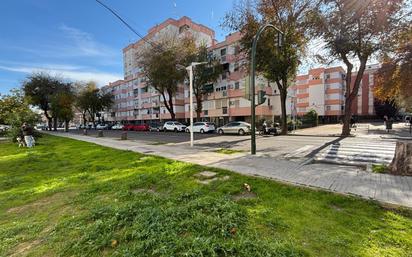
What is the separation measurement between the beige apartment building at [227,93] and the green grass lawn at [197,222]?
19947 millimetres

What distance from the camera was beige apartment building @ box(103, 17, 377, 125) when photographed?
33781mm

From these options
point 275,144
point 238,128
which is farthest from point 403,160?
point 238,128

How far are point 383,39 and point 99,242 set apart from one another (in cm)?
2185

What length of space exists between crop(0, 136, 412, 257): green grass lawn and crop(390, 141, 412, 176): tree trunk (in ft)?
10.0

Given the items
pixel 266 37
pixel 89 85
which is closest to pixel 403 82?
pixel 266 37

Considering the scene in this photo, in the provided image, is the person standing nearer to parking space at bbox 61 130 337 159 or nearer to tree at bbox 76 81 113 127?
parking space at bbox 61 130 337 159

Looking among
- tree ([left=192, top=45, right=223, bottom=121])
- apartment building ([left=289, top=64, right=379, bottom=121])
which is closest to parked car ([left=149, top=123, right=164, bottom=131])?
tree ([left=192, top=45, right=223, bottom=121])

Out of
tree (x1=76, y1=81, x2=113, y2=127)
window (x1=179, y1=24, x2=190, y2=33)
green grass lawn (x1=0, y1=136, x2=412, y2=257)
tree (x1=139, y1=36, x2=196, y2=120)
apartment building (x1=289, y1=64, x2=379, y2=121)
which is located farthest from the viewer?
tree (x1=76, y1=81, x2=113, y2=127)

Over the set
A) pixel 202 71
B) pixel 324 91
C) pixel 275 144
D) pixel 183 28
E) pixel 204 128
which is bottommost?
pixel 275 144

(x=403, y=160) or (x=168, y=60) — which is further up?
(x=168, y=60)

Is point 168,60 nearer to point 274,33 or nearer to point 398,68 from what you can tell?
point 274,33

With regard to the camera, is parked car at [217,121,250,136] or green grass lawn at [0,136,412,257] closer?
green grass lawn at [0,136,412,257]

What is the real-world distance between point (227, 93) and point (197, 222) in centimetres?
3330

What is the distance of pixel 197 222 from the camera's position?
3391 millimetres
